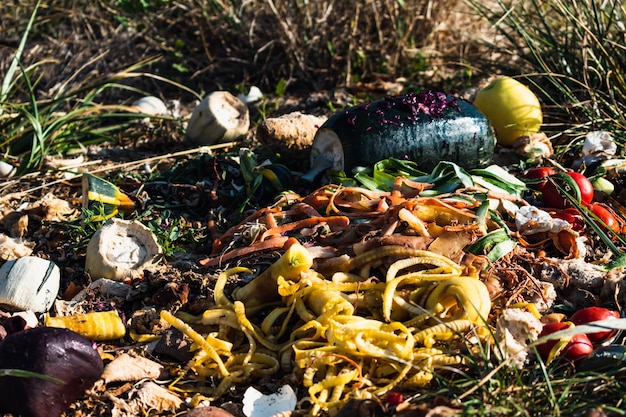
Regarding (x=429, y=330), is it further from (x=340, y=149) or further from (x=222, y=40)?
(x=222, y=40)

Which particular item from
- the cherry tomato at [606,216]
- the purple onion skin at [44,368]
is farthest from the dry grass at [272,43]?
the purple onion skin at [44,368]

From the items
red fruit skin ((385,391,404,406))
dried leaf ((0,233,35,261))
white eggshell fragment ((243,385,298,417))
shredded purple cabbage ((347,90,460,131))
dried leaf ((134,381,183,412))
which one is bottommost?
dried leaf ((0,233,35,261))

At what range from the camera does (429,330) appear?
10.9 feet

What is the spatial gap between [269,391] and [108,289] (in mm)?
1116

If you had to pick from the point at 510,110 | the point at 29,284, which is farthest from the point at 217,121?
the point at 29,284

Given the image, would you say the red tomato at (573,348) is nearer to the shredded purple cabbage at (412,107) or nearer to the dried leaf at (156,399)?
the dried leaf at (156,399)

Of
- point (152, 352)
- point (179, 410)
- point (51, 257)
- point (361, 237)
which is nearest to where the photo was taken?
point (179, 410)

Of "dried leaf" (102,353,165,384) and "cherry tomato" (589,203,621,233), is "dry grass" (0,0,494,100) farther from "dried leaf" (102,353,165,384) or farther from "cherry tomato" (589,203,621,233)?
"dried leaf" (102,353,165,384)

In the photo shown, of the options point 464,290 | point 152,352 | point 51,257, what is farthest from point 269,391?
point 51,257

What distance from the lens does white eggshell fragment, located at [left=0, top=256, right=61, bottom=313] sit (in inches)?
156

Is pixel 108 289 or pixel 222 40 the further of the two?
pixel 222 40

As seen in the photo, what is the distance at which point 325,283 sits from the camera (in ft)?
11.8

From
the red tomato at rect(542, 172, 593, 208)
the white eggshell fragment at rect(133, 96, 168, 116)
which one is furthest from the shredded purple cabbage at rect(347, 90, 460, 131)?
the white eggshell fragment at rect(133, 96, 168, 116)

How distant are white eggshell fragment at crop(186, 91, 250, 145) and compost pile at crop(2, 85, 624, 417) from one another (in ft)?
2.49
